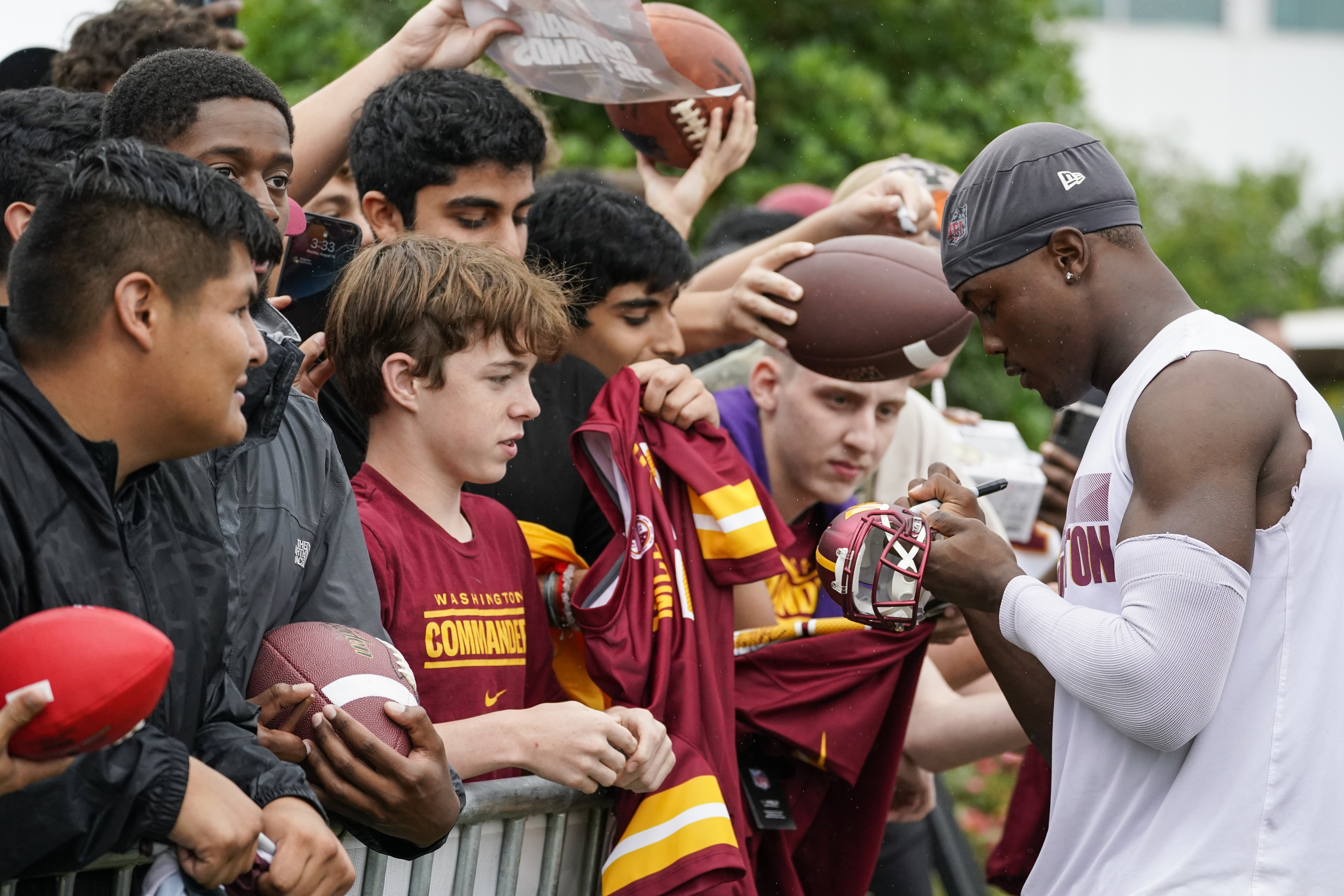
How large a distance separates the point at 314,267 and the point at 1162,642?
2.35 meters

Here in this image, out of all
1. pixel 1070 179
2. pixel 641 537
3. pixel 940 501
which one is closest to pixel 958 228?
pixel 1070 179

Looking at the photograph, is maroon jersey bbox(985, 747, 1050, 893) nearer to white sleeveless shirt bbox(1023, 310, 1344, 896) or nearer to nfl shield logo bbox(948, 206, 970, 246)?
white sleeveless shirt bbox(1023, 310, 1344, 896)

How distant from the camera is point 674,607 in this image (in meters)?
3.45

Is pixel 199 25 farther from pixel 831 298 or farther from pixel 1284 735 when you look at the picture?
pixel 1284 735

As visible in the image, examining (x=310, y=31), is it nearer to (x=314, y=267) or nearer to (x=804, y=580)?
(x=314, y=267)

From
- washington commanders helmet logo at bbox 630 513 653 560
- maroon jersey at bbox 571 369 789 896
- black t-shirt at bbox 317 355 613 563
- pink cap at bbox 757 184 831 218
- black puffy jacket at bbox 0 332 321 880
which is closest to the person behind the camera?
black puffy jacket at bbox 0 332 321 880

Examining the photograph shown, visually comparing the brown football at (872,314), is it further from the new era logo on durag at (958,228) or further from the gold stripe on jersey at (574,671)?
the gold stripe on jersey at (574,671)

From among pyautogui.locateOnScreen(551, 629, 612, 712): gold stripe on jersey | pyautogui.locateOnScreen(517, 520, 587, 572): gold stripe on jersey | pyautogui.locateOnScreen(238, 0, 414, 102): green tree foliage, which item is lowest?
pyautogui.locateOnScreen(238, 0, 414, 102): green tree foliage

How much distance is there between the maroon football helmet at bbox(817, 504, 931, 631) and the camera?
2.96 meters

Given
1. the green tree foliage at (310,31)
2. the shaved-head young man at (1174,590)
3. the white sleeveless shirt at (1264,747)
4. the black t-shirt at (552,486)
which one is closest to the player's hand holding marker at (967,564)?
the shaved-head young man at (1174,590)

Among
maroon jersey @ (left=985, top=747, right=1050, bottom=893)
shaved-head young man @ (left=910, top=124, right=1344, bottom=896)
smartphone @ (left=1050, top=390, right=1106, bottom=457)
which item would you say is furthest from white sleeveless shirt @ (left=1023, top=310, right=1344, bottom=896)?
smartphone @ (left=1050, top=390, right=1106, bottom=457)

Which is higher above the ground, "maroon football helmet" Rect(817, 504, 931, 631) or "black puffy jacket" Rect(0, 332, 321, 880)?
"black puffy jacket" Rect(0, 332, 321, 880)

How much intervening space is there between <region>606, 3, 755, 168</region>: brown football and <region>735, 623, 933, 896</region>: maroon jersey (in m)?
1.83

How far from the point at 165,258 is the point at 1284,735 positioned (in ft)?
6.93
